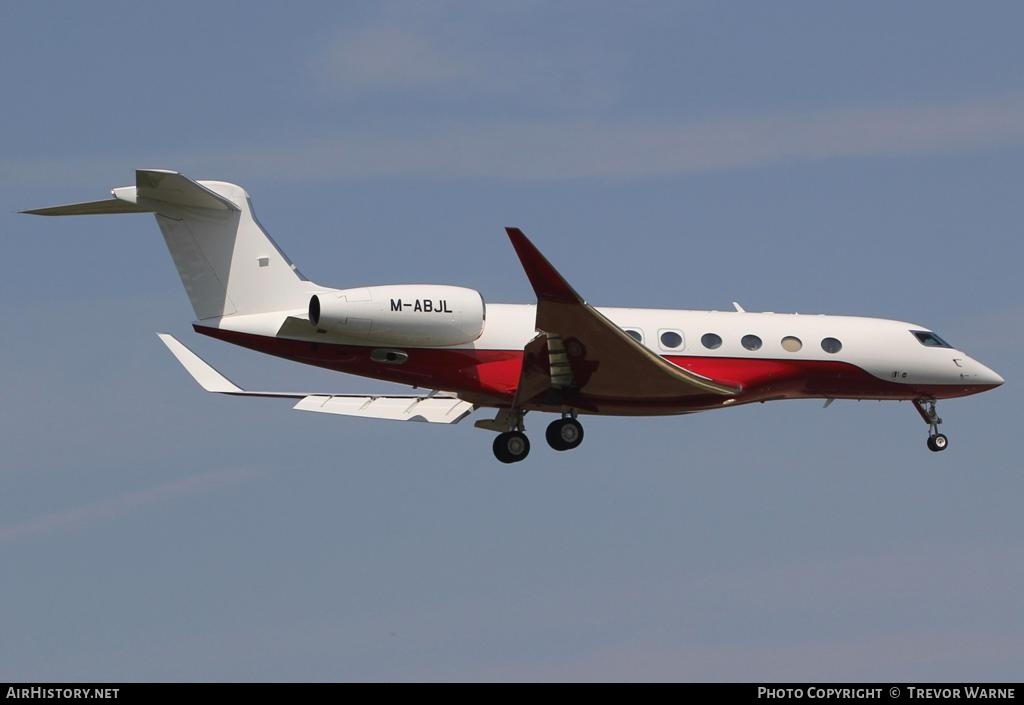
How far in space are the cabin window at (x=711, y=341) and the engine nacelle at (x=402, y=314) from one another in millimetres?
4248

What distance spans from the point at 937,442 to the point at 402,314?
11494 millimetres

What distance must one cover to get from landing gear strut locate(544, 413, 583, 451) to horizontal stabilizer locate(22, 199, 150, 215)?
795 centimetres

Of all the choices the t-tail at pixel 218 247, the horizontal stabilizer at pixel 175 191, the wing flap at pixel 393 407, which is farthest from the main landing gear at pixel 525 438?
the horizontal stabilizer at pixel 175 191

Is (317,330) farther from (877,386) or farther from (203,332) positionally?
(877,386)

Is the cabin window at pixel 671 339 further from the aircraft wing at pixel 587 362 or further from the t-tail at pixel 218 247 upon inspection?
the t-tail at pixel 218 247

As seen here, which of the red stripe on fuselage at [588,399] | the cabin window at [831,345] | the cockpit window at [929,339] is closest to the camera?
the red stripe on fuselage at [588,399]

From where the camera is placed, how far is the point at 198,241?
2614cm

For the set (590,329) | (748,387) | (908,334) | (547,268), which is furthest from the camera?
(908,334)

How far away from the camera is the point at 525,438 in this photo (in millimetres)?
28391

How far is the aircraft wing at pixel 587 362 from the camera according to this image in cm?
2531

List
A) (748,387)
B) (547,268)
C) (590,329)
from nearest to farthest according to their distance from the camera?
(547,268), (590,329), (748,387)

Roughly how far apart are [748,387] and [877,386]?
3026 millimetres

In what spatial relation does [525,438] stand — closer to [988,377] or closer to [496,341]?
[496,341]

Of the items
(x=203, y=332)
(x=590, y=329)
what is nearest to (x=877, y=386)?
(x=590, y=329)
